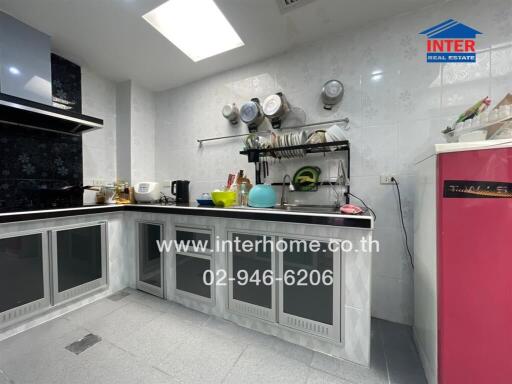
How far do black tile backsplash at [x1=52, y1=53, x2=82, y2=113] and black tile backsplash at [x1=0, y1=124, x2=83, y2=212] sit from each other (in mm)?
319

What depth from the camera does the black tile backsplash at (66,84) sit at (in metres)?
1.92

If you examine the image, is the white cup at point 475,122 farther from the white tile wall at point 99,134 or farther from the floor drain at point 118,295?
the white tile wall at point 99,134

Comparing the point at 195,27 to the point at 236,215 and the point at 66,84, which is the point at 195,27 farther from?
the point at 236,215

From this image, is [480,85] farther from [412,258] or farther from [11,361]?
[11,361]

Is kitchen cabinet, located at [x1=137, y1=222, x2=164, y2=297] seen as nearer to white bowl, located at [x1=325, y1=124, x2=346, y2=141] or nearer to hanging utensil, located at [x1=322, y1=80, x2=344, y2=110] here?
white bowl, located at [x1=325, y1=124, x2=346, y2=141]

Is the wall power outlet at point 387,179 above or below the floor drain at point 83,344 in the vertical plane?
above

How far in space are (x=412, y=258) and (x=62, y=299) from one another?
2.63 m

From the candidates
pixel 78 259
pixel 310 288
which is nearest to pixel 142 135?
pixel 78 259

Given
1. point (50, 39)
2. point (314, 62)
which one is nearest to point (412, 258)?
point (314, 62)

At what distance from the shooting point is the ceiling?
1406 millimetres

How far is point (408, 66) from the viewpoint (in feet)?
4.83

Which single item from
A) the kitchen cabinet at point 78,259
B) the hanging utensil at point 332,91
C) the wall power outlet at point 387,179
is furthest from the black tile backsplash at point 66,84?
the wall power outlet at point 387,179

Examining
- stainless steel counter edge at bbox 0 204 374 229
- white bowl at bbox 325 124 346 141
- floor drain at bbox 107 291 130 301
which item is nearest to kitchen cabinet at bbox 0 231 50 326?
stainless steel counter edge at bbox 0 204 374 229

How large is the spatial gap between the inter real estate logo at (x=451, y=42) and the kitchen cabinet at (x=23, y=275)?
3.06 meters
